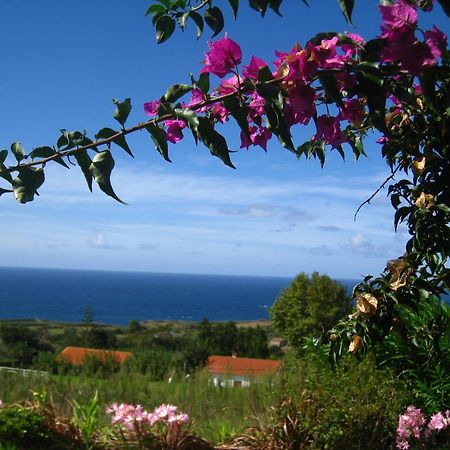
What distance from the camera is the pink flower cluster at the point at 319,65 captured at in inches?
29.1

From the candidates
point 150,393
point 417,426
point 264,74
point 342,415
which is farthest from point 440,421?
point 150,393

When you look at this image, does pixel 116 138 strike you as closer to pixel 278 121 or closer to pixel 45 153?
pixel 45 153

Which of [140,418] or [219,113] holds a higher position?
[219,113]

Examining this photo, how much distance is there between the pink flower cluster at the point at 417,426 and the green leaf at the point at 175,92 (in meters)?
2.32

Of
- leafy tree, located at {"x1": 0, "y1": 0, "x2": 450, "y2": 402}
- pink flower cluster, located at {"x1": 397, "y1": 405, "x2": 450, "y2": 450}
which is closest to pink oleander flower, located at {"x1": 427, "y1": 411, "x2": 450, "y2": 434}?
pink flower cluster, located at {"x1": 397, "y1": 405, "x2": 450, "y2": 450}

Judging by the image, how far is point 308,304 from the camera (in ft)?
33.7

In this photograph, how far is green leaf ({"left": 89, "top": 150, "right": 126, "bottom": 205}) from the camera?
2.76 ft

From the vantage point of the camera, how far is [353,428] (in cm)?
297

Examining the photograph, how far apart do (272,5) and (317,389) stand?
283cm

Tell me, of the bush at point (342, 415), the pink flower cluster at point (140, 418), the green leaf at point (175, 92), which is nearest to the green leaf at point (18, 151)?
the green leaf at point (175, 92)

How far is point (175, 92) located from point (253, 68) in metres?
0.13

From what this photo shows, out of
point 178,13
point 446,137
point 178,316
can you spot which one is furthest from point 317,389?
point 178,316

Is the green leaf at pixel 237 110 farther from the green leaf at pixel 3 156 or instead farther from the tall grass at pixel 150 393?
the tall grass at pixel 150 393

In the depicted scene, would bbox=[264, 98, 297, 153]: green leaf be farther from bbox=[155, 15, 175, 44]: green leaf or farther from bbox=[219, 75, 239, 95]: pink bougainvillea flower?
bbox=[155, 15, 175, 44]: green leaf
